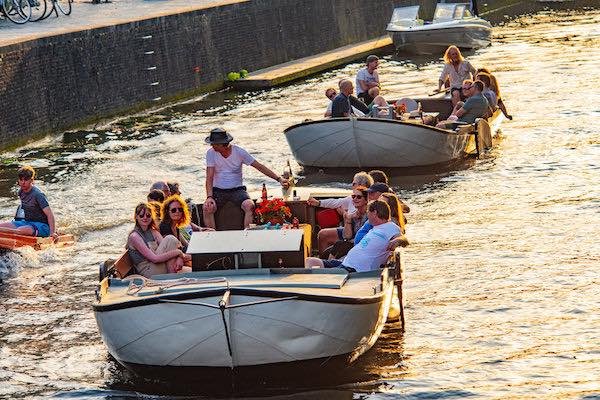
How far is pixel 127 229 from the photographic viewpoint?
18.2 metres

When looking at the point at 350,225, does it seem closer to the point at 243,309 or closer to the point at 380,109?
the point at 243,309

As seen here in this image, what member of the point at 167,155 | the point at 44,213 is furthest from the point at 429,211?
the point at 167,155

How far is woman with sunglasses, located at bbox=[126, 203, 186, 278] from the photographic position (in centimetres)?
→ 1244

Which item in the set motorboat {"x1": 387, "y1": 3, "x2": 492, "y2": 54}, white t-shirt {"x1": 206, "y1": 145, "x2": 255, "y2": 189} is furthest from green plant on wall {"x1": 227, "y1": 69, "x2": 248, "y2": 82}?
white t-shirt {"x1": 206, "y1": 145, "x2": 255, "y2": 189}

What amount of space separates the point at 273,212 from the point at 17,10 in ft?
62.9

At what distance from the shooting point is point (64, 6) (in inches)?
1324

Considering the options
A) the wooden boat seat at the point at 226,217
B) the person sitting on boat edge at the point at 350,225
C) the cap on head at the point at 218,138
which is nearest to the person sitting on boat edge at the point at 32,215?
the wooden boat seat at the point at 226,217

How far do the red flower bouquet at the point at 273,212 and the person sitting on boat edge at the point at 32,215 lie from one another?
150 inches

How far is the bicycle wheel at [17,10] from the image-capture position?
31.1 meters

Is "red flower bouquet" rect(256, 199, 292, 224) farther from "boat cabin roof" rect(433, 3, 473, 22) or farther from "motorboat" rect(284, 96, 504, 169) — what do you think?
"boat cabin roof" rect(433, 3, 473, 22)

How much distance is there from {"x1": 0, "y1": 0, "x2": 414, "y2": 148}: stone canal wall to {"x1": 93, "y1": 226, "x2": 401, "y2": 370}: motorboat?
13.6m

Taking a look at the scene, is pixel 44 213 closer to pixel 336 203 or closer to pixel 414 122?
pixel 336 203

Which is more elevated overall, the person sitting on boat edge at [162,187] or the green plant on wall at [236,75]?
the person sitting on boat edge at [162,187]

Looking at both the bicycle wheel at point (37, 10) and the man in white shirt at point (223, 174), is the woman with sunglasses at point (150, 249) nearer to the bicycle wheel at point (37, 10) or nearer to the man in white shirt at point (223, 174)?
the man in white shirt at point (223, 174)
